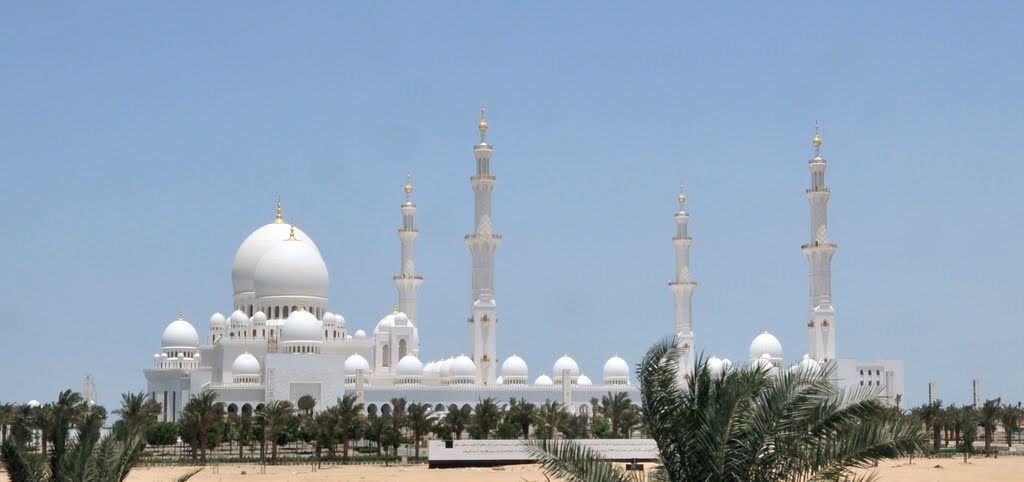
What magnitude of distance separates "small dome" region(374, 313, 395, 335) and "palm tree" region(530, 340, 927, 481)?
67429 millimetres

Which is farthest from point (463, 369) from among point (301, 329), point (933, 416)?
point (933, 416)

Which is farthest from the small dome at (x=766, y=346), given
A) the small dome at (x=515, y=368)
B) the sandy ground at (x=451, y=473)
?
the sandy ground at (x=451, y=473)

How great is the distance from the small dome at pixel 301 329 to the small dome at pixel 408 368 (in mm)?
4554

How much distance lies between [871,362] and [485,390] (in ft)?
77.4

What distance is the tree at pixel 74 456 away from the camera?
17.8m

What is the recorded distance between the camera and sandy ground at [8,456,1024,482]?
43.4 meters

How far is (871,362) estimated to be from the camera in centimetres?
8462

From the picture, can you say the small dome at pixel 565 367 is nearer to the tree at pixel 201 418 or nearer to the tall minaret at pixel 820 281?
the tall minaret at pixel 820 281

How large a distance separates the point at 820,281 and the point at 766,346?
1103 cm

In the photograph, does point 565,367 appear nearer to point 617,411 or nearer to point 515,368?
point 515,368

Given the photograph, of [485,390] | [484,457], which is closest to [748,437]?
[484,457]

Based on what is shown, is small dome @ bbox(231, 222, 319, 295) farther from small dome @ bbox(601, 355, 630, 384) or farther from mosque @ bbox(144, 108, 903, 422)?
small dome @ bbox(601, 355, 630, 384)

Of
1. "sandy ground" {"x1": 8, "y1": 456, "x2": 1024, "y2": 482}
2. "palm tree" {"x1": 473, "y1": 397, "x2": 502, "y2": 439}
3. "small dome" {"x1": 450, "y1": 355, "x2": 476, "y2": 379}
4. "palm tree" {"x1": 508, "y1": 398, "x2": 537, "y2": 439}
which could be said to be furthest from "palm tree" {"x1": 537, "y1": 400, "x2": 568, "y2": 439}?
"small dome" {"x1": 450, "y1": 355, "x2": 476, "y2": 379}

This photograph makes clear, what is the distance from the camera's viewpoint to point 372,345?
79.9 metres
